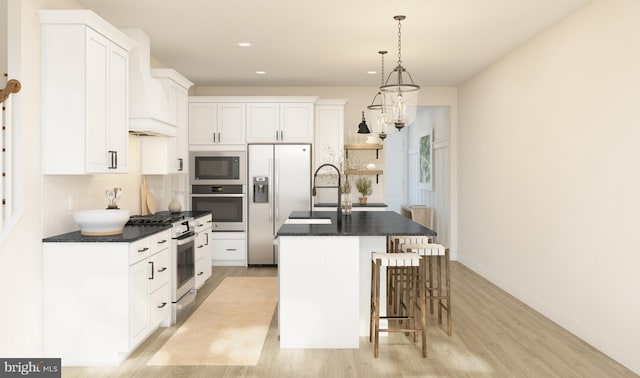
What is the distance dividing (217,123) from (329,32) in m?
2.84

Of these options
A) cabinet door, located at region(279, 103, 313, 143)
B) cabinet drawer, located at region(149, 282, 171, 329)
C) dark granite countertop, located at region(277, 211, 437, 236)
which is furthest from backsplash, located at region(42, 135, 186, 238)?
cabinet door, located at region(279, 103, 313, 143)

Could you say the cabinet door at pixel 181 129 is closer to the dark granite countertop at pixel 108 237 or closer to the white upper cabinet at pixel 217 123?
the white upper cabinet at pixel 217 123

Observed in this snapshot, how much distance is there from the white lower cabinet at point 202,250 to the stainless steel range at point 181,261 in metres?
0.33

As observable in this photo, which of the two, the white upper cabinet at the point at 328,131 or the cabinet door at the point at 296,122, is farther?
the white upper cabinet at the point at 328,131

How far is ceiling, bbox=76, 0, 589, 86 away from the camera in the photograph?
4273mm

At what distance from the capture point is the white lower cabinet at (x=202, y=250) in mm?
5559

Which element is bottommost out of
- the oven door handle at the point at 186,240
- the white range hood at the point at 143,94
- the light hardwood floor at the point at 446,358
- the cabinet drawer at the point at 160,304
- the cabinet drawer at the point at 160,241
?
the light hardwood floor at the point at 446,358

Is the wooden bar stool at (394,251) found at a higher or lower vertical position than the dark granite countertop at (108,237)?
lower

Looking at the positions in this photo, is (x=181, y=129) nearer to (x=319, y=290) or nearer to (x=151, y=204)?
(x=151, y=204)

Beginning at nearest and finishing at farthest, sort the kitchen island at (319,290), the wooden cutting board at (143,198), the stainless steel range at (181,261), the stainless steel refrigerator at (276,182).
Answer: the kitchen island at (319,290), the stainless steel range at (181,261), the wooden cutting board at (143,198), the stainless steel refrigerator at (276,182)

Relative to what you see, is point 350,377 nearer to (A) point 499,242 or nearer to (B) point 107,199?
(B) point 107,199

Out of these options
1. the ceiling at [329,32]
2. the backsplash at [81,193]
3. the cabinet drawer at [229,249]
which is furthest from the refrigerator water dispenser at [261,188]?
the backsplash at [81,193]

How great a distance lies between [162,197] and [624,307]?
5.01 m

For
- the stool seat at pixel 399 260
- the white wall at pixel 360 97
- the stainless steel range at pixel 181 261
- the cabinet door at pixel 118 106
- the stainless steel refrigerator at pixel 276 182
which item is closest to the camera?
the stool seat at pixel 399 260
